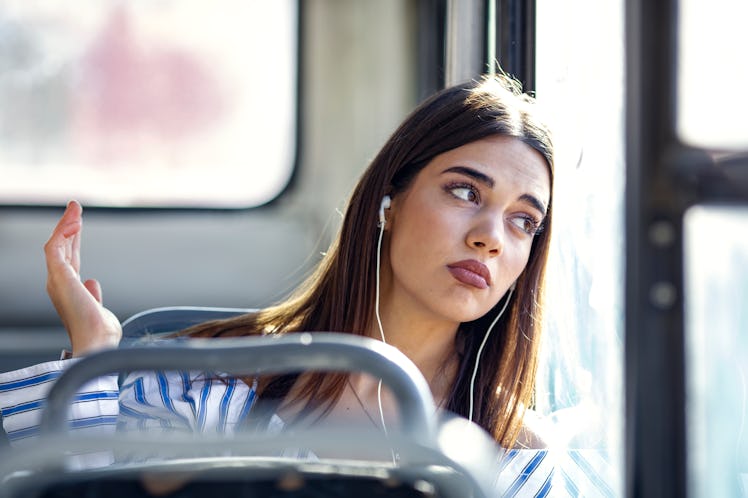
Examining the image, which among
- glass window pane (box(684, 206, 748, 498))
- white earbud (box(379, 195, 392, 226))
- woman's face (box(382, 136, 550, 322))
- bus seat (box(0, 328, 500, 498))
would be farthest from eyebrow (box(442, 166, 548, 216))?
bus seat (box(0, 328, 500, 498))

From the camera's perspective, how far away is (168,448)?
83cm

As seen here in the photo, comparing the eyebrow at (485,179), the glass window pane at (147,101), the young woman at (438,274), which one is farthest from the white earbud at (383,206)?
the glass window pane at (147,101)

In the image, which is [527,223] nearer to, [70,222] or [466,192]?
[466,192]

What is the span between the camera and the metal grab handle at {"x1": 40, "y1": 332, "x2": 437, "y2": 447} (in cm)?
84

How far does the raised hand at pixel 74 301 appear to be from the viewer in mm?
1563

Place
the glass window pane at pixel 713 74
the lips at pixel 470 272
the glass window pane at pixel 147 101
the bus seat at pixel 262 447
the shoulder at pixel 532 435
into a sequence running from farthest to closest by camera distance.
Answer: the glass window pane at pixel 147 101 < the shoulder at pixel 532 435 < the lips at pixel 470 272 < the glass window pane at pixel 713 74 < the bus seat at pixel 262 447

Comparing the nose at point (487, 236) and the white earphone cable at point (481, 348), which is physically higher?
the nose at point (487, 236)

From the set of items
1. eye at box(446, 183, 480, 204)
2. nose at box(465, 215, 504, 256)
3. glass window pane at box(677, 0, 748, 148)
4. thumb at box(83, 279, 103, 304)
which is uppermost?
glass window pane at box(677, 0, 748, 148)

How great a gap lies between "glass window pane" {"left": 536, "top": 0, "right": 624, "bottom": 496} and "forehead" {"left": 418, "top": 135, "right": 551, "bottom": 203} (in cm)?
7

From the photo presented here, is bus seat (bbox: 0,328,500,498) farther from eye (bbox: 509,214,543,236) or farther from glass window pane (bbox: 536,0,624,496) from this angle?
eye (bbox: 509,214,543,236)

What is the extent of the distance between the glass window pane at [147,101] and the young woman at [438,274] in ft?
3.38

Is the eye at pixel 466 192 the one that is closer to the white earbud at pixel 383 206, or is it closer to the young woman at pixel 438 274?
the young woman at pixel 438 274

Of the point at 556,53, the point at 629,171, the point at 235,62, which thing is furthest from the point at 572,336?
the point at 235,62

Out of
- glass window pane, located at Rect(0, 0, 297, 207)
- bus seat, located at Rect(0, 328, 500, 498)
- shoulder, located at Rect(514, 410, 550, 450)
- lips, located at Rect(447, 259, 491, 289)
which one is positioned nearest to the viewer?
bus seat, located at Rect(0, 328, 500, 498)
